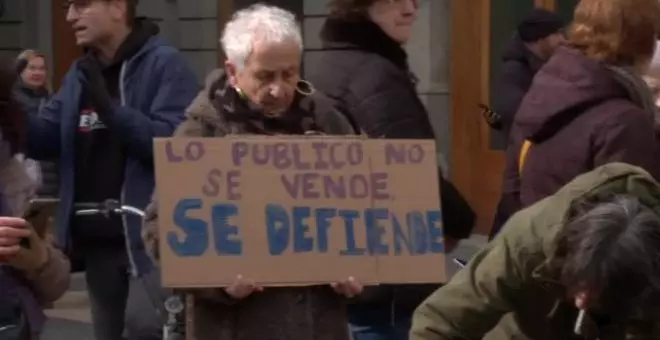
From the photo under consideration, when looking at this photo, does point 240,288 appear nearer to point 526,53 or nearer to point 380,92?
point 380,92

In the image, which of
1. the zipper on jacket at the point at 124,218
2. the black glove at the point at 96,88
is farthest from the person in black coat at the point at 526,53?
the black glove at the point at 96,88

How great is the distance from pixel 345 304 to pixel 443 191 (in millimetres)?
640

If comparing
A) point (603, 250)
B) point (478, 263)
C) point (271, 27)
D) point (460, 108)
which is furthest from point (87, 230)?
point (460, 108)

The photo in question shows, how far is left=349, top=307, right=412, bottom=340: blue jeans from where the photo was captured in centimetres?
478

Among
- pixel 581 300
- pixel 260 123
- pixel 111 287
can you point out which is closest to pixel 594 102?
pixel 260 123

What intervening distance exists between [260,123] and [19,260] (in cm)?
72

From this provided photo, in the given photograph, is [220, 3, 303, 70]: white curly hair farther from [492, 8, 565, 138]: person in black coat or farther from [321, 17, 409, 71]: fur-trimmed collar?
[492, 8, 565, 138]: person in black coat

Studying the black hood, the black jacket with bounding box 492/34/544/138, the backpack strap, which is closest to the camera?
the backpack strap

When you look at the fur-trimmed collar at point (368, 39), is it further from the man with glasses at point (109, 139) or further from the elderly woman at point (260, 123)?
the man with glasses at point (109, 139)

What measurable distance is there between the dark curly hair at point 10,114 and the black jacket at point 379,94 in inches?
36.7

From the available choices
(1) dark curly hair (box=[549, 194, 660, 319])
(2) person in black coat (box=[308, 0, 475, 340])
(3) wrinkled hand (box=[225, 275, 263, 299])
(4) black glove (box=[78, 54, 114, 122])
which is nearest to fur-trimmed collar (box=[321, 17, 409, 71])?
(2) person in black coat (box=[308, 0, 475, 340])

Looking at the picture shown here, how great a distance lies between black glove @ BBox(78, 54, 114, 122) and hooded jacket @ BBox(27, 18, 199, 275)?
0.03m

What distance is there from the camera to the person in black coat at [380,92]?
464 centimetres

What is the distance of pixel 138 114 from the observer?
5109mm
